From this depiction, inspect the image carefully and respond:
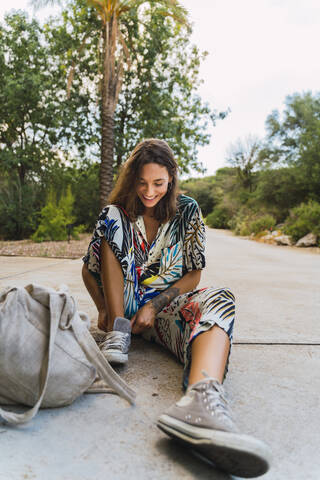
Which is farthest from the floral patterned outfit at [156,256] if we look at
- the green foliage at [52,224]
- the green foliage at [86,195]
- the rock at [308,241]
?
the green foliage at [86,195]

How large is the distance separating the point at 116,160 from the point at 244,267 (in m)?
8.29

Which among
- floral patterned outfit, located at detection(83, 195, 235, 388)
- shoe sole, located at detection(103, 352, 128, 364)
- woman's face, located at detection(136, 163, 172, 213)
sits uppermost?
woman's face, located at detection(136, 163, 172, 213)

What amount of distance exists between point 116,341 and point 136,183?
82cm

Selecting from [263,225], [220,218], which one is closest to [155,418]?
[263,225]

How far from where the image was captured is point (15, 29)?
12156 millimetres

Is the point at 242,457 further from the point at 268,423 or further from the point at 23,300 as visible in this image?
the point at 23,300

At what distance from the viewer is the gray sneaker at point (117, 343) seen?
1.60 metres

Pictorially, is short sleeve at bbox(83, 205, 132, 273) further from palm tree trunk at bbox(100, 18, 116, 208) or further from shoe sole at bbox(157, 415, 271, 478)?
palm tree trunk at bbox(100, 18, 116, 208)

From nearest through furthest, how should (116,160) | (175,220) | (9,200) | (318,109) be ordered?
(175,220), (9,200), (116,160), (318,109)

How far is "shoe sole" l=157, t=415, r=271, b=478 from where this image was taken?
0.91 metres

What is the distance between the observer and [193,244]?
6.46 feet

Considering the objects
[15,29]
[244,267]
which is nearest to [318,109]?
[15,29]

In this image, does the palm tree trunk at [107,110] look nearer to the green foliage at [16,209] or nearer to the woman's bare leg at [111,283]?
the green foliage at [16,209]

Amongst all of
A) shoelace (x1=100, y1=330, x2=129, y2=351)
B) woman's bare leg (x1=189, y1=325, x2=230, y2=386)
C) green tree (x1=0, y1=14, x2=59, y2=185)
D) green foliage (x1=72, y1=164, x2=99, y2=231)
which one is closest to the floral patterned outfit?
shoelace (x1=100, y1=330, x2=129, y2=351)
